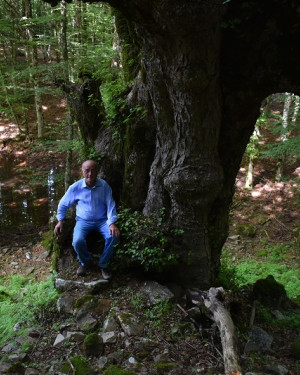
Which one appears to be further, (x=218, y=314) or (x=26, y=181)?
(x=26, y=181)

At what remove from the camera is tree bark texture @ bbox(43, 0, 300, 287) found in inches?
122

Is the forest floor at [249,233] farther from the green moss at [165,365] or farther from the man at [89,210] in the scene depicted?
the green moss at [165,365]

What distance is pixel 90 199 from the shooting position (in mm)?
5070

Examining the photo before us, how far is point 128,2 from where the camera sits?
2822 millimetres

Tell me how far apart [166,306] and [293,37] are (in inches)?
153

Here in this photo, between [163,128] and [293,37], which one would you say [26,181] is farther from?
[293,37]

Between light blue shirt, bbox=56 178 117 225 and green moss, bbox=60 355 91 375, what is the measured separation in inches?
87.9

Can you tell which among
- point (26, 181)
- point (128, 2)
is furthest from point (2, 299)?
point (26, 181)

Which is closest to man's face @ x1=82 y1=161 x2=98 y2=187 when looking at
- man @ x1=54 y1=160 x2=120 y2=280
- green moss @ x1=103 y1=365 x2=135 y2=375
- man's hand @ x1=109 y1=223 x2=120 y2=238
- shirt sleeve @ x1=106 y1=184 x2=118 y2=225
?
man @ x1=54 y1=160 x2=120 y2=280

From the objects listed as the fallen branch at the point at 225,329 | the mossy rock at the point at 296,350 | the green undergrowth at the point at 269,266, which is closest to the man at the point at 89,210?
the fallen branch at the point at 225,329

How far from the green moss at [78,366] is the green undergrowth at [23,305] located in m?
1.20

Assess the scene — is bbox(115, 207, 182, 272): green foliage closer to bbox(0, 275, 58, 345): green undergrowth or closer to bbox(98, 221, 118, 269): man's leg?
bbox(98, 221, 118, 269): man's leg

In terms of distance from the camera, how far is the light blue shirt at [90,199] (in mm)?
5074

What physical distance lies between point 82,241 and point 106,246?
42cm
